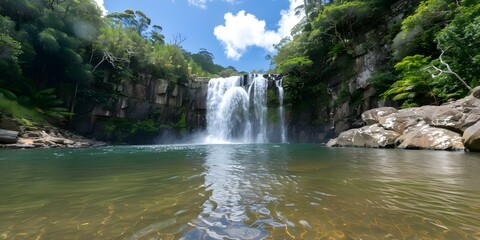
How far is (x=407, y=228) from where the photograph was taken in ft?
5.51

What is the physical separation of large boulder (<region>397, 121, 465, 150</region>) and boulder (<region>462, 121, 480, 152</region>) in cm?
52

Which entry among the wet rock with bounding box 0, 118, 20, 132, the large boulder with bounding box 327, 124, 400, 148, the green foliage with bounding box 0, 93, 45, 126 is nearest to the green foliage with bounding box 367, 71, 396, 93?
the large boulder with bounding box 327, 124, 400, 148

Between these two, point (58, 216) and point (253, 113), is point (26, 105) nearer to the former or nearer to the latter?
point (253, 113)

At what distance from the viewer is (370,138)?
1130 cm

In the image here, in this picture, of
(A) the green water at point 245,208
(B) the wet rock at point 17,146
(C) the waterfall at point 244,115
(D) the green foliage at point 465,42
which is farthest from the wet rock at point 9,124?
(D) the green foliage at point 465,42

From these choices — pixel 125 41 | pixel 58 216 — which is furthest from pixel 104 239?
pixel 125 41

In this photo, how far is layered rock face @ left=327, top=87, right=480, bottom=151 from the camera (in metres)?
8.15

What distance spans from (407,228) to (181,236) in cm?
157

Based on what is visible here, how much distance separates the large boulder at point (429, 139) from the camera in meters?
8.32

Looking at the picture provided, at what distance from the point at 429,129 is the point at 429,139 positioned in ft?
2.35

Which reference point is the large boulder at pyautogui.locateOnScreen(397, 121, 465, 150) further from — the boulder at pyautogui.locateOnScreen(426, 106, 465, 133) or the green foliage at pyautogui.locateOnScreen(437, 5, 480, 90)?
the green foliage at pyautogui.locateOnScreen(437, 5, 480, 90)

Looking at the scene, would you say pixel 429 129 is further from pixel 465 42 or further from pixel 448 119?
pixel 465 42

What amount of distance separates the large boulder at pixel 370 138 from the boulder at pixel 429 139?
44cm

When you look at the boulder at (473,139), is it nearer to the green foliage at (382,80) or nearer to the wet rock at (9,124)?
the green foliage at (382,80)
